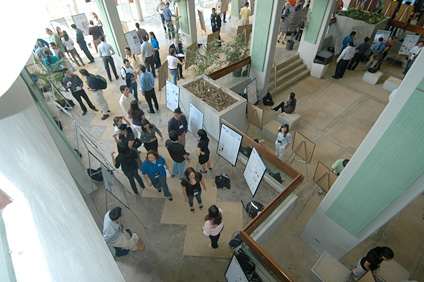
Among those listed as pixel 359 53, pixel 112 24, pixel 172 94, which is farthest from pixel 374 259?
pixel 112 24

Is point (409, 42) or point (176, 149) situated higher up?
point (409, 42)

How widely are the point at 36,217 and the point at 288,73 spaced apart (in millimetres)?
10517

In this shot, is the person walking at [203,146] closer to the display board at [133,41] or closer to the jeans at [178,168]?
the jeans at [178,168]

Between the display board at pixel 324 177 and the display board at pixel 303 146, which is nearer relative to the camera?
the display board at pixel 324 177

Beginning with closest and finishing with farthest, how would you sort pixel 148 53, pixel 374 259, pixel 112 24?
pixel 374 259 < pixel 148 53 < pixel 112 24

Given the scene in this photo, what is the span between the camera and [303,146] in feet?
20.1

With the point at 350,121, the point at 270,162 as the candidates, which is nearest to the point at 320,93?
the point at 350,121

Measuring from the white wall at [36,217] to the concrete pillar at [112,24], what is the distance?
9.17 m

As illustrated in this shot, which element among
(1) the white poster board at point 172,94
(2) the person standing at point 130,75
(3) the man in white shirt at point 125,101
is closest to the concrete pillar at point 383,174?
(1) the white poster board at point 172,94

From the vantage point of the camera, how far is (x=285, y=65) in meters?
10.4

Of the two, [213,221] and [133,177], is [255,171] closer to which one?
[213,221]

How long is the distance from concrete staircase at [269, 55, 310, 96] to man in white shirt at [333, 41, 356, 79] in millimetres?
1242

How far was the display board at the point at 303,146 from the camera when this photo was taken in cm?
598

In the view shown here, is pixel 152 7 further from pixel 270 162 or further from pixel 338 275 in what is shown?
pixel 338 275
